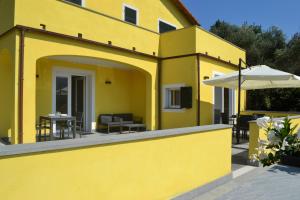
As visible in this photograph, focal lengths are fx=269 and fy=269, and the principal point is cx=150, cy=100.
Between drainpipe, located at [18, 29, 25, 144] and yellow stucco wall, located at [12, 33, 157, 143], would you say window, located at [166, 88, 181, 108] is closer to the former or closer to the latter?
yellow stucco wall, located at [12, 33, 157, 143]

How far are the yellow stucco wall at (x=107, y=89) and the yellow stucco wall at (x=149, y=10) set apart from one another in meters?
2.63

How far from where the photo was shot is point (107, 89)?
41.5 ft

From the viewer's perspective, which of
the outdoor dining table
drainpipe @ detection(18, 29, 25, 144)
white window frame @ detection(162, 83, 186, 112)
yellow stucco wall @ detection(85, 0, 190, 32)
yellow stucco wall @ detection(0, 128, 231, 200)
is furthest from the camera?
yellow stucco wall @ detection(85, 0, 190, 32)

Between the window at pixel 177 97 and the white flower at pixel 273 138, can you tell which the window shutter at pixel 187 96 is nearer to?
the window at pixel 177 97

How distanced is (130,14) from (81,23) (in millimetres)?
4770

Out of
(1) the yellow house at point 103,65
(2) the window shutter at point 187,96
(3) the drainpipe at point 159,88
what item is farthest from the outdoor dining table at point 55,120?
(2) the window shutter at point 187,96

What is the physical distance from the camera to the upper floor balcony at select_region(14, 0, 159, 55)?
7.81 metres

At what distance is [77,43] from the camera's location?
29.5 ft

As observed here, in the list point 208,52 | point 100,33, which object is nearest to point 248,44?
point 208,52

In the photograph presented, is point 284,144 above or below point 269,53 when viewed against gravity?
below

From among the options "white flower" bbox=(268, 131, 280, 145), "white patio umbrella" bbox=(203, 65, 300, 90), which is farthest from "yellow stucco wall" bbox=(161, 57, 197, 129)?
"white flower" bbox=(268, 131, 280, 145)

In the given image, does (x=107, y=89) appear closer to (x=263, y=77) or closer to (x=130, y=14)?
(x=130, y=14)

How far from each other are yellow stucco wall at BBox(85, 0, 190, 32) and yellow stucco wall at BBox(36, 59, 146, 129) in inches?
104

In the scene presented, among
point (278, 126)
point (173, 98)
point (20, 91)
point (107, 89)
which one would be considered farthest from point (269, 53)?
point (278, 126)
